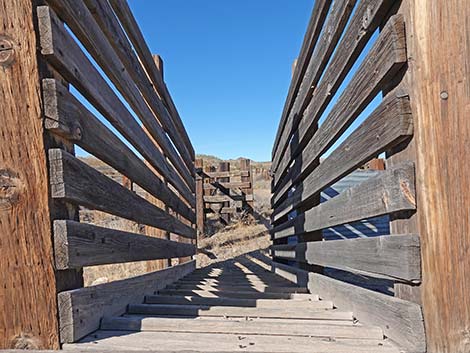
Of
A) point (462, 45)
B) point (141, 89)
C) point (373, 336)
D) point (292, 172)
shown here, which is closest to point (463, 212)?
point (462, 45)

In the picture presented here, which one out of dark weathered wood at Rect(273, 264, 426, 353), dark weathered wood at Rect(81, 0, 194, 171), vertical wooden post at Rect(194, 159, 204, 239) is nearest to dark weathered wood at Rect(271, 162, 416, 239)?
dark weathered wood at Rect(273, 264, 426, 353)

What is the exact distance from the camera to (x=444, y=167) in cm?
116

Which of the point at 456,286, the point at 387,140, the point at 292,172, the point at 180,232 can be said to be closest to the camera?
the point at 456,286

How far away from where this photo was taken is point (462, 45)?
3.78ft

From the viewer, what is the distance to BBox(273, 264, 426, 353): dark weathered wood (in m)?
1.23

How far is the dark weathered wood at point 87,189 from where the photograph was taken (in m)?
1.28

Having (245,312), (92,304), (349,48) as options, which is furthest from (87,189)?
(349,48)

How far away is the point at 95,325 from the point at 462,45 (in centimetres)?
164

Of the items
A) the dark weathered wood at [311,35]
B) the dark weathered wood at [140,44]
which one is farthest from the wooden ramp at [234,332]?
the dark weathered wood at [311,35]

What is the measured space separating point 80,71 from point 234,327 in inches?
48.0

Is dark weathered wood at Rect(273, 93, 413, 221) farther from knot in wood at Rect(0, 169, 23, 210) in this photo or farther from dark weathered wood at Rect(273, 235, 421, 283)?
knot in wood at Rect(0, 169, 23, 210)

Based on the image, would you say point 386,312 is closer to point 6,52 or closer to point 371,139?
point 371,139

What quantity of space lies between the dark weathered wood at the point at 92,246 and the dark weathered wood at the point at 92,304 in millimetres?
115

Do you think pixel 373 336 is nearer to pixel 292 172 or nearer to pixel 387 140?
pixel 387 140
